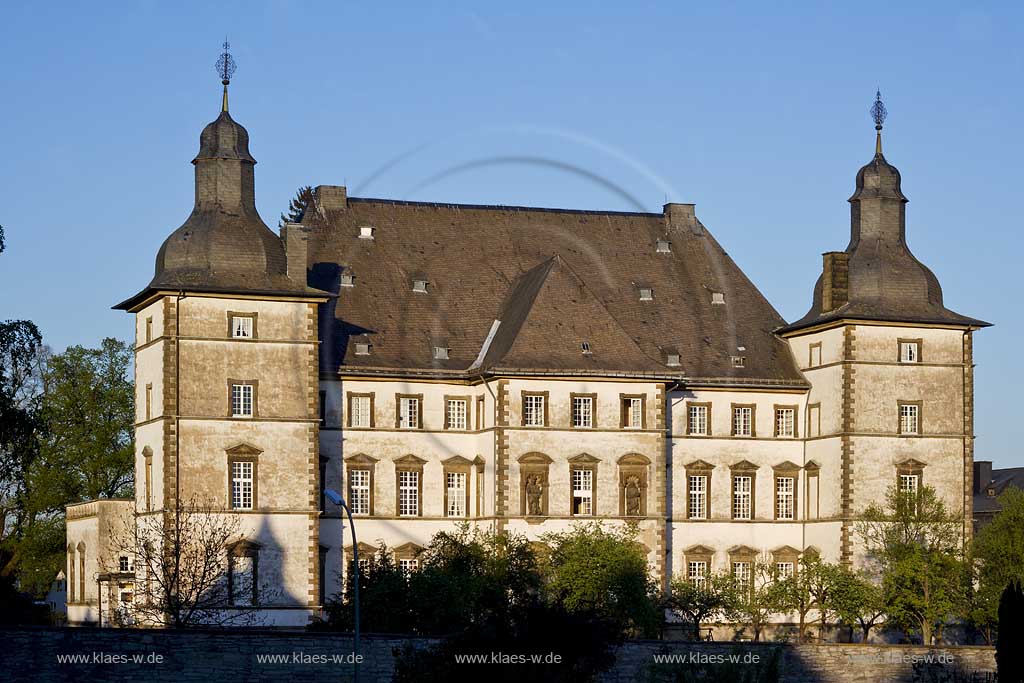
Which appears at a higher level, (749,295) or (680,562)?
(749,295)

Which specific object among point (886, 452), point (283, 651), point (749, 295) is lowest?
point (283, 651)

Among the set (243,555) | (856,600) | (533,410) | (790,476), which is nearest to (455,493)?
(533,410)

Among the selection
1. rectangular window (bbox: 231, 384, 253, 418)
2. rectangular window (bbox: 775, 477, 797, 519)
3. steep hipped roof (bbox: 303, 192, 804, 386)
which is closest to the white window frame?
steep hipped roof (bbox: 303, 192, 804, 386)

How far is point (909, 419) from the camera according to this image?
77125mm

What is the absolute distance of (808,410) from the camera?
79.2 m

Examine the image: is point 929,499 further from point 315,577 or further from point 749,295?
point 315,577

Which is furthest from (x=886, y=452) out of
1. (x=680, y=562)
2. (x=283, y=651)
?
(x=283, y=651)

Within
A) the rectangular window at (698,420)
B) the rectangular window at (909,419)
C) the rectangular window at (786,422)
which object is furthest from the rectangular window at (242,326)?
the rectangular window at (909,419)

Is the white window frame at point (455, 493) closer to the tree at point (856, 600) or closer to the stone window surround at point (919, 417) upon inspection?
the tree at point (856, 600)

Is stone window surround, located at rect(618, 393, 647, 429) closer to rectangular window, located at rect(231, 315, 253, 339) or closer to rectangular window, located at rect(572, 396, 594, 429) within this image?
rectangular window, located at rect(572, 396, 594, 429)

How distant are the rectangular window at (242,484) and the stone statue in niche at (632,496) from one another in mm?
12785

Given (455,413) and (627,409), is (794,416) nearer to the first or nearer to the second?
(627,409)

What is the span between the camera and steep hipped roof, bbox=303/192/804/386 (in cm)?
7519

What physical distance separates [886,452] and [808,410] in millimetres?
3864
